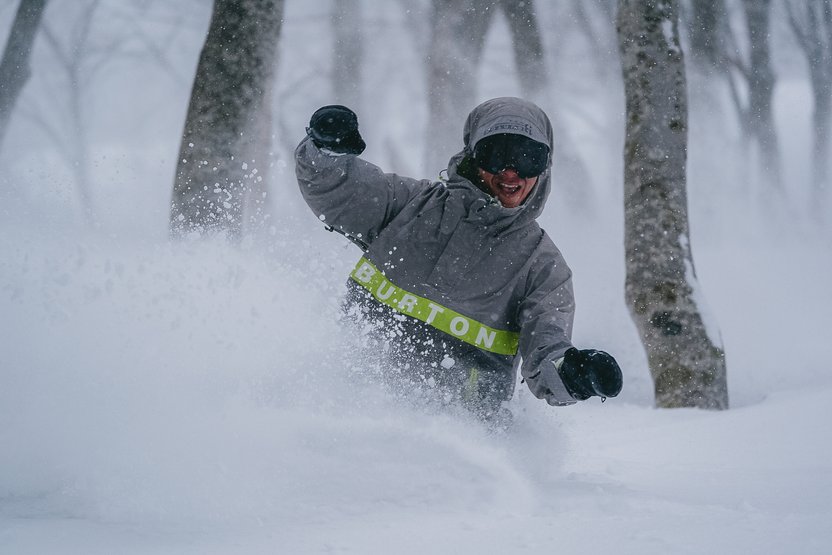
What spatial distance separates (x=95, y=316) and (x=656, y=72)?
12.3ft

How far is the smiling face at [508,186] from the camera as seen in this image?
2.97 meters

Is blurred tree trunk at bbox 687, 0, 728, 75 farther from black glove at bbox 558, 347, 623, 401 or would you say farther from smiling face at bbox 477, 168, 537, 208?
black glove at bbox 558, 347, 623, 401

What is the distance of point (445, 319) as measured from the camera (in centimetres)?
302

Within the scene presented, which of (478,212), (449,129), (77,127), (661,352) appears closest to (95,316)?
(478,212)

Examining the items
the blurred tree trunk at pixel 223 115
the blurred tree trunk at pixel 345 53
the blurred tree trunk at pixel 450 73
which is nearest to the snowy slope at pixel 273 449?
the blurred tree trunk at pixel 223 115

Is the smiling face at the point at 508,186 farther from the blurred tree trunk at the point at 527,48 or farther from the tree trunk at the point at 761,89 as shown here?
the tree trunk at the point at 761,89

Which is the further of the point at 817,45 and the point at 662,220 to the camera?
the point at 817,45

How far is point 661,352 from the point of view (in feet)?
14.7

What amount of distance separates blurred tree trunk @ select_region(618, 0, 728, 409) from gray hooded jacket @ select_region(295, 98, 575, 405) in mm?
1692

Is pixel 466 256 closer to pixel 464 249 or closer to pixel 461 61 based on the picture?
pixel 464 249

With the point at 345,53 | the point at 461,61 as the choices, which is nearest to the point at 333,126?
the point at 461,61

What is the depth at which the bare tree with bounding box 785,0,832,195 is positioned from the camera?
1670 centimetres

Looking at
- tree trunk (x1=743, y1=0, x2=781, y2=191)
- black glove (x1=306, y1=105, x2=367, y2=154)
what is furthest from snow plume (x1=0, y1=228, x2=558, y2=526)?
tree trunk (x1=743, y1=0, x2=781, y2=191)

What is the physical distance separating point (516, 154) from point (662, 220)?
6.74ft
